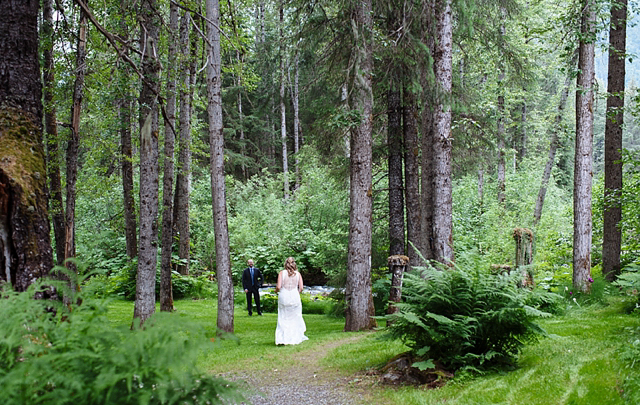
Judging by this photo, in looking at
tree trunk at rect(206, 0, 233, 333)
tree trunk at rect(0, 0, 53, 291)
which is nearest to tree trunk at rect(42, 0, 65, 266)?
tree trunk at rect(206, 0, 233, 333)

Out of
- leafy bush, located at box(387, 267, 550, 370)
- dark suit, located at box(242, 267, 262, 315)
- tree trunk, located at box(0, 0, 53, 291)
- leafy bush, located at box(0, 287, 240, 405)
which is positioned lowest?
dark suit, located at box(242, 267, 262, 315)

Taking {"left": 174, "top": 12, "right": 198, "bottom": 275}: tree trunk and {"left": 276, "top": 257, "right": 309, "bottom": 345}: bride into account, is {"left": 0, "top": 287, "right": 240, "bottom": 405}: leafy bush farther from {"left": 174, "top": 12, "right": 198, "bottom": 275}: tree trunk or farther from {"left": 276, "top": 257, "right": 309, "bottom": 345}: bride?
{"left": 174, "top": 12, "right": 198, "bottom": 275}: tree trunk

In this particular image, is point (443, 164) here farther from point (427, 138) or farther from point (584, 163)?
point (584, 163)

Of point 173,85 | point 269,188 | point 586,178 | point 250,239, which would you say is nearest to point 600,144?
point 269,188

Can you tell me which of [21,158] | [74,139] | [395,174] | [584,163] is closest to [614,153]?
[584,163]

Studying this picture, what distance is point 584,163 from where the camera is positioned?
11789 millimetres

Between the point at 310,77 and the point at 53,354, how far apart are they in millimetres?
11873

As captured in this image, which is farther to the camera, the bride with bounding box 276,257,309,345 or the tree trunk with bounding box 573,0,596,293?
the tree trunk with bounding box 573,0,596,293

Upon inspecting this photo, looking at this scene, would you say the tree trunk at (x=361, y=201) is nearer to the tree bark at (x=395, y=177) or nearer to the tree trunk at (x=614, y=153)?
the tree bark at (x=395, y=177)

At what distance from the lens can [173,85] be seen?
12305 mm

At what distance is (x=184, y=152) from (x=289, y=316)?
25.5 ft

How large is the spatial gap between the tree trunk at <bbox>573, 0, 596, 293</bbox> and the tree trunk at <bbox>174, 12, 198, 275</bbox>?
29.4 ft

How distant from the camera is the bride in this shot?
34.8ft

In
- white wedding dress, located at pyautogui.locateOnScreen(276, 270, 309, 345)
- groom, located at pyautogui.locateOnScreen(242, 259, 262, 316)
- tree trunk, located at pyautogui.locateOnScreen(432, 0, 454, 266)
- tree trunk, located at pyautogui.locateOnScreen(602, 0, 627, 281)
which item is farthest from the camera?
groom, located at pyautogui.locateOnScreen(242, 259, 262, 316)
